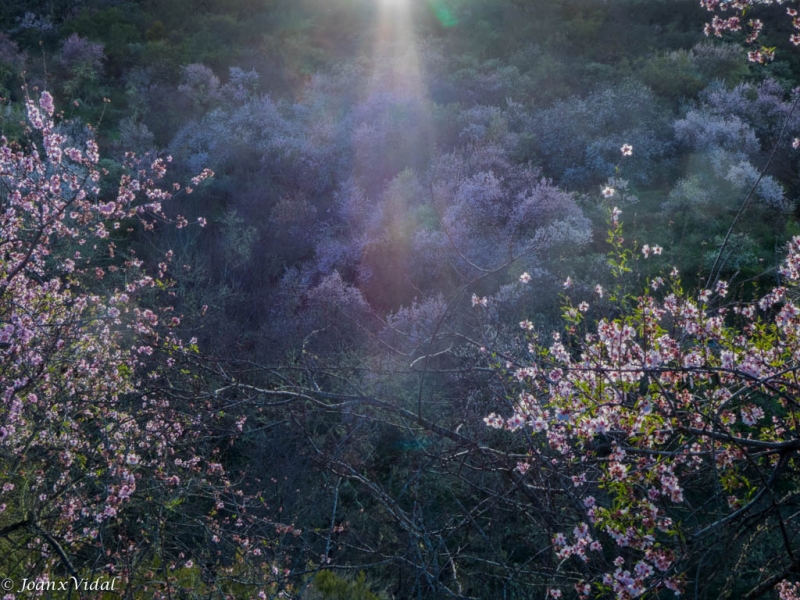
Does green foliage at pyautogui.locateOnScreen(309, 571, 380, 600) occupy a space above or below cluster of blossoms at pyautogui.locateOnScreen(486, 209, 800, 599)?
below

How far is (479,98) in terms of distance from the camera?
16.5 metres

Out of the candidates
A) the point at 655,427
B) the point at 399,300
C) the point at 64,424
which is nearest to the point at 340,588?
the point at 64,424

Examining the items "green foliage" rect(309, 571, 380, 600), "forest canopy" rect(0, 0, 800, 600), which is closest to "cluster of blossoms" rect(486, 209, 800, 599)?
"forest canopy" rect(0, 0, 800, 600)

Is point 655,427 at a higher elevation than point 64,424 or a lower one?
higher

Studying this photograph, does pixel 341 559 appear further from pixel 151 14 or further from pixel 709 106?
pixel 151 14

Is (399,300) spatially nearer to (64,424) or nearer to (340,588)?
(340,588)

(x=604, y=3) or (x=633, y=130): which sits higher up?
(x=604, y=3)

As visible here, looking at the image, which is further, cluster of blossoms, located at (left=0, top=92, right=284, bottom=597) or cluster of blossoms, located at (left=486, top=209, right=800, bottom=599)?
cluster of blossoms, located at (left=0, top=92, right=284, bottom=597)

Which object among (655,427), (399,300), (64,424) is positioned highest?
(655,427)

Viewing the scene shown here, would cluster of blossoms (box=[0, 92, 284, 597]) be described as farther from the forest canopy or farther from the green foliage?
the green foliage

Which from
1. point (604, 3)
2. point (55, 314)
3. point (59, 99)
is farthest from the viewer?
point (604, 3)

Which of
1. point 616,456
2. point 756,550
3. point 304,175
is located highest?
point 616,456

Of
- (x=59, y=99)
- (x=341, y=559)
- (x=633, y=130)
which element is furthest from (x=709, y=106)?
(x=59, y=99)

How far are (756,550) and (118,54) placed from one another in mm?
20629
